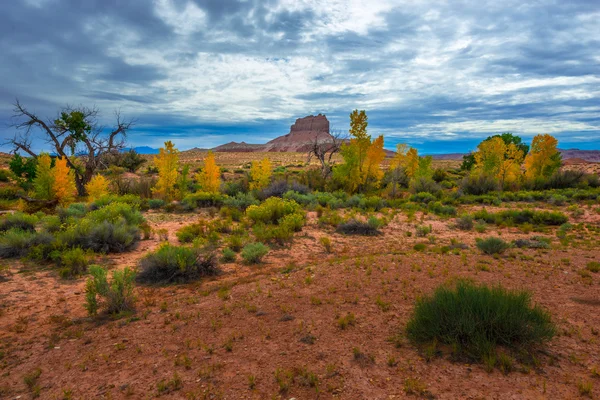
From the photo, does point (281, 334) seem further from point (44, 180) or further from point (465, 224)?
point (44, 180)

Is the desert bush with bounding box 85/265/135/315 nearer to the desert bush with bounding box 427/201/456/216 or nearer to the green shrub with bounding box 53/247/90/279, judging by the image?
the green shrub with bounding box 53/247/90/279

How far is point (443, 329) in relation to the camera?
4215mm

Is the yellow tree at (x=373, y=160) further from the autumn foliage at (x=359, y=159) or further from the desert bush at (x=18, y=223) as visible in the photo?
the desert bush at (x=18, y=223)

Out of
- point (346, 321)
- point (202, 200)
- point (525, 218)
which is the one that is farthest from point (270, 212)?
point (525, 218)

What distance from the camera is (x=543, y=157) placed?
29.8 meters

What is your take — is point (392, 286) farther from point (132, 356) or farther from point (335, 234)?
point (335, 234)

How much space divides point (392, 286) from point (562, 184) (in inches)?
1182

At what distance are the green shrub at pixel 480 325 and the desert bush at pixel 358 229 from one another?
7957mm

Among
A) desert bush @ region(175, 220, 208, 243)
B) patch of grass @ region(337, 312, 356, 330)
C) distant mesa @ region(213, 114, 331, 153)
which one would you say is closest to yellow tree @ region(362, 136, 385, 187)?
desert bush @ region(175, 220, 208, 243)

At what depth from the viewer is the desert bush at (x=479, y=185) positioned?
84.1ft

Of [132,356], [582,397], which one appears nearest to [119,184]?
[132,356]

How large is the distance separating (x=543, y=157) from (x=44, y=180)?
36.9 m

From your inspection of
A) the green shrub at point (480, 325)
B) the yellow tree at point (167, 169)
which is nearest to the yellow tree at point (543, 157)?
the yellow tree at point (167, 169)

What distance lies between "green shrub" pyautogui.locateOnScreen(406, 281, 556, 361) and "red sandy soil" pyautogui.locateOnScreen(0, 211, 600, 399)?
9.0 inches
